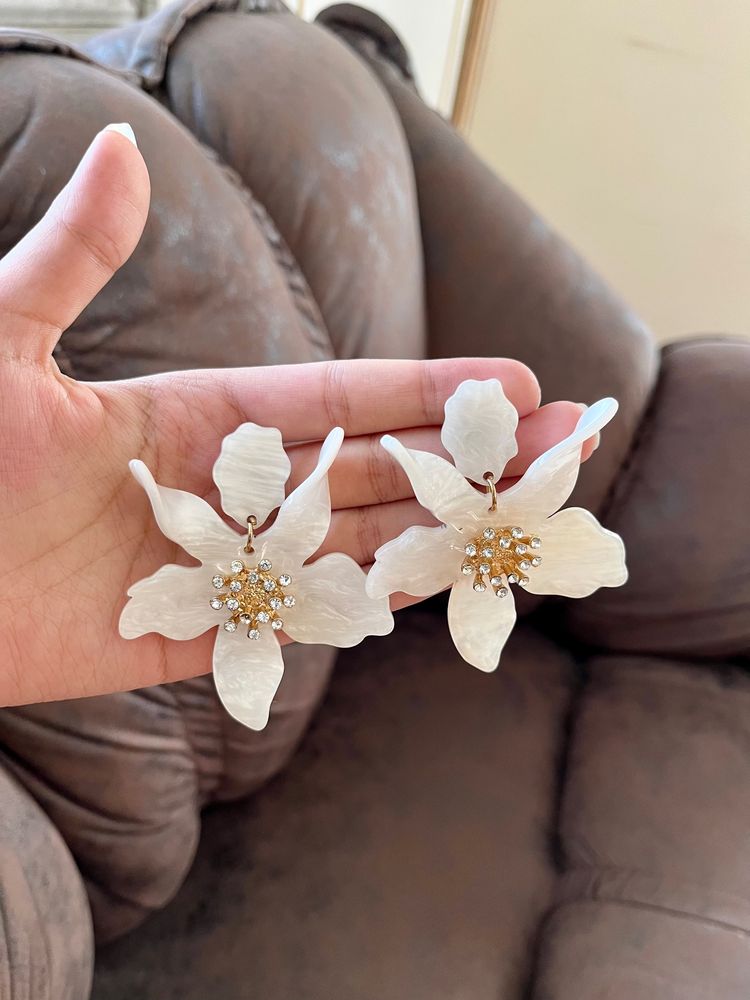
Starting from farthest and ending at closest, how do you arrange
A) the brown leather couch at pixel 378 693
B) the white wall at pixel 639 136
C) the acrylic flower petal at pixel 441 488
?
1. the white wall at pixel 639 136
2. the brown leather couch at pixel 378 693
3. the acrylic flower petal at pixel 441 488

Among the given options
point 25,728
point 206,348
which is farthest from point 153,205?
point 25,728

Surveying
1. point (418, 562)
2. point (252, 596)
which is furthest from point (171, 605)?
point (418, 562)

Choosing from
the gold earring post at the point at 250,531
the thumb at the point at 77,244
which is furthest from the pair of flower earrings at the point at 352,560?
the thumb at the point at 77,244

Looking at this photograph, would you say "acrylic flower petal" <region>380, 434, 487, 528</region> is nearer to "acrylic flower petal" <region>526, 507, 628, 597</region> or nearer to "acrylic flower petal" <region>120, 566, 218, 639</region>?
"acrylic flower petal" <region>526, 507, 628, 597</region>

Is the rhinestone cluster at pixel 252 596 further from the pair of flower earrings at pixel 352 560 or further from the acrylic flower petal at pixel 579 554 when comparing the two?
the acrylic flower petal at pixel 579 554

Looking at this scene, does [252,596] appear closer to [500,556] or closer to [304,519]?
[304,519]

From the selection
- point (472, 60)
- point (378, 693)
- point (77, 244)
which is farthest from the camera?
point (472, 60)
